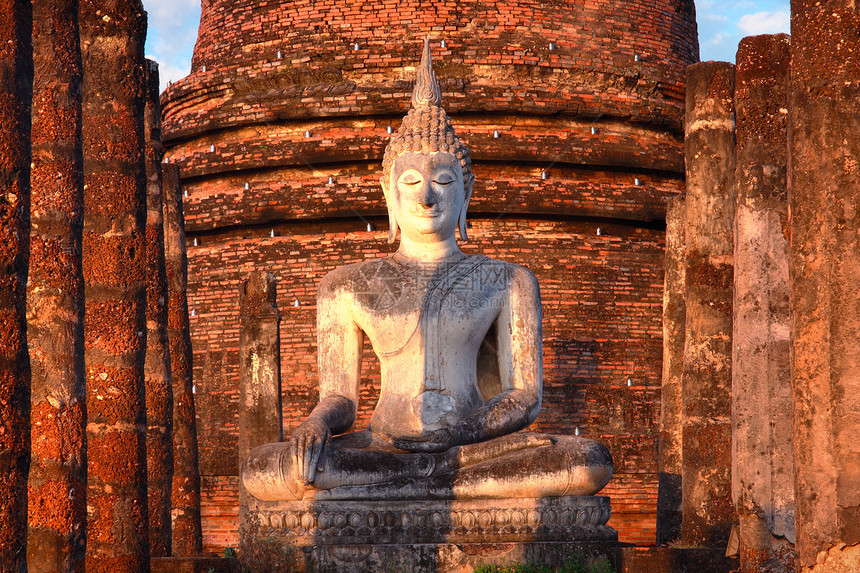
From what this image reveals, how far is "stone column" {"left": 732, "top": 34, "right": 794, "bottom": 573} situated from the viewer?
29.4 ft

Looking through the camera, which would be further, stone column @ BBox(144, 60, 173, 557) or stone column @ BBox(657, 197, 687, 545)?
stone column @ BBox(657, 197, 687, 545)

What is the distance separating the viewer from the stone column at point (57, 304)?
8.98m

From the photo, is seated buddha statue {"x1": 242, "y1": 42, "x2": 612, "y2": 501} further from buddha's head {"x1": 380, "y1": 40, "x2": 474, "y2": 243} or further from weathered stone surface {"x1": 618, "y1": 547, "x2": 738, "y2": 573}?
weathered stone surface {"x1": 618, "y1": 547, "x2": 738, "y2": 573}

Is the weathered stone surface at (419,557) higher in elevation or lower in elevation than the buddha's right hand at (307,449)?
lower

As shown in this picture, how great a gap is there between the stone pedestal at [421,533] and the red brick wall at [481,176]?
32.0ft

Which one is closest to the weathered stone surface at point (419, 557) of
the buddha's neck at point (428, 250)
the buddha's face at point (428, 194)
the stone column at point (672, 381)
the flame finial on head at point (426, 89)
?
the buddha's neck at point (428, 250)

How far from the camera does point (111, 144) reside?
11242 millimetres

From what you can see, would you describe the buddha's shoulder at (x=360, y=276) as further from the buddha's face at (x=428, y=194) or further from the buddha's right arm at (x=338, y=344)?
the buddha's face at (x=428, y=194)

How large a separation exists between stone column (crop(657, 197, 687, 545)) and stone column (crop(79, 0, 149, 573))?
5167 millimetres

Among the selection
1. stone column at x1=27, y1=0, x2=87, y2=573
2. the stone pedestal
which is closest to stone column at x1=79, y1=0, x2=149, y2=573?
stone column at x1=27, y1=0, x2=87, y2=573

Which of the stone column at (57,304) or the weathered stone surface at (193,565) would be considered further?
the weathered stone surface at (193,565)

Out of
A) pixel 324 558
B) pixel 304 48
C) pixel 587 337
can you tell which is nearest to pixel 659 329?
pixel 587 337

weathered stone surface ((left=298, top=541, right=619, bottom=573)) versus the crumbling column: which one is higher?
the crumbling column

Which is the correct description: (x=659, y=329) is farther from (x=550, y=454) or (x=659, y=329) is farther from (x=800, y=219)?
(x=800, y=219)
